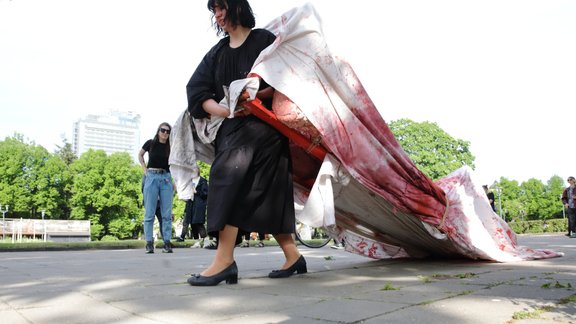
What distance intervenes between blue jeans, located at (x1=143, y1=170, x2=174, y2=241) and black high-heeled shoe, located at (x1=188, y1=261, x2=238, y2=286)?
538cm

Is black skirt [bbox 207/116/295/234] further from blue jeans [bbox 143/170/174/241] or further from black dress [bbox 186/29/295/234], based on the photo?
blue jeans [bbox 143/170/174/241]

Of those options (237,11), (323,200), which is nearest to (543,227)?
(323,200)

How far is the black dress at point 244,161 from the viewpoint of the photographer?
11.9 ft

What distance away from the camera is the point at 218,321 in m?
2.21

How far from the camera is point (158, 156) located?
879 centimetres

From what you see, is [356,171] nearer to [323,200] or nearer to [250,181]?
[323,200]

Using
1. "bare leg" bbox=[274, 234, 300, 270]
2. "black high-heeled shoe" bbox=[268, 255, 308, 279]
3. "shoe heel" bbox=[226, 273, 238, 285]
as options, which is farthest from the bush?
"shoe heel" bbox=[226, 273, 238, 285]

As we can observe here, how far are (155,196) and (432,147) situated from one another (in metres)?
50.2

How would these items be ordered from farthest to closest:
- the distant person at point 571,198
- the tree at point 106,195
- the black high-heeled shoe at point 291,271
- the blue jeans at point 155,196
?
the tree at point 106,195, the distant person at point 571,198, the blue jeans at point 155,196, the black high-heeled shoe at point 291,271

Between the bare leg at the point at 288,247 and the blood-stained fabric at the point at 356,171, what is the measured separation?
348mm

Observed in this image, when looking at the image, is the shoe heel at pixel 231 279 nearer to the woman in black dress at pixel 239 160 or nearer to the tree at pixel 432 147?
the woman in black dress at pixel 239 160

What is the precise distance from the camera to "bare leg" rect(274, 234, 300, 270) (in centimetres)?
411

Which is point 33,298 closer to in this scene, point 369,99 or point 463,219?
point 369,99

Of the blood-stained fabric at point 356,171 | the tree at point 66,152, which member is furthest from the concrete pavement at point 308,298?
the tree at point 66,152
